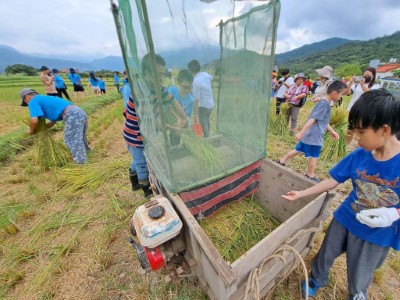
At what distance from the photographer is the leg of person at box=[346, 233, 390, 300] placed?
3.58ft

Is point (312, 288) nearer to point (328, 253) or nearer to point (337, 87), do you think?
point (328, 253)

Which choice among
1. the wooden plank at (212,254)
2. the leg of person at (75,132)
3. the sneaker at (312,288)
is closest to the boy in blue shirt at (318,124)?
the sneaker at (312,288)

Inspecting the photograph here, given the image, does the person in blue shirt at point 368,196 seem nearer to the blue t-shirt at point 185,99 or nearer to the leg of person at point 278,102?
the blue t-shirt at point 185,99

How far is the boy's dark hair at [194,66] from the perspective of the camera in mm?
1127

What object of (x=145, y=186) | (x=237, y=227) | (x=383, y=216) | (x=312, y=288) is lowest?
(x=312, y=288)

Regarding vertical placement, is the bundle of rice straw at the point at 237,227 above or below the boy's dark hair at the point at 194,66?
below

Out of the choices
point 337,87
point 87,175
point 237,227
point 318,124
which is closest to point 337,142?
point 318,124

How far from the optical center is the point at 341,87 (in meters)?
2.15

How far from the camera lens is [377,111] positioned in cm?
81

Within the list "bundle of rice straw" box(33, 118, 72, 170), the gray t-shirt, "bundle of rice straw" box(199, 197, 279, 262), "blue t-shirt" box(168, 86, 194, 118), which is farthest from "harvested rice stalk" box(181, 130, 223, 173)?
"bundle of rice straw" box(33, 118, 72, 170)

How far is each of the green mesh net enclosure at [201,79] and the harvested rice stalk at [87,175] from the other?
1522 mm

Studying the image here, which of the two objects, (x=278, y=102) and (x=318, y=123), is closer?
(x=318, y=123)

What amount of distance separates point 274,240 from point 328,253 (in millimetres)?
585

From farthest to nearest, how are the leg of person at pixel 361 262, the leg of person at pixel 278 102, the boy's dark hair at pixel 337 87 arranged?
the leg of person at pixel 278 102 → the boy's dark hair at pixel 337 87 → the leg of person at pixel 361 262
